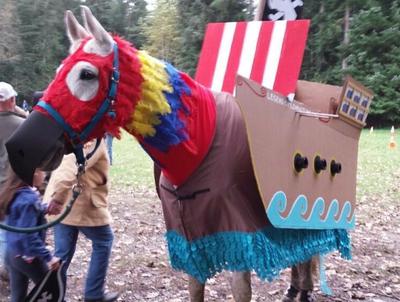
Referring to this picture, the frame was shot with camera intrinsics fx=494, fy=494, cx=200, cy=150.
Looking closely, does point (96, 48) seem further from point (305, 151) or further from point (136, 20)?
point (136, 20)

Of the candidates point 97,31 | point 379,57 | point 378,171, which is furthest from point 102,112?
point 379,57

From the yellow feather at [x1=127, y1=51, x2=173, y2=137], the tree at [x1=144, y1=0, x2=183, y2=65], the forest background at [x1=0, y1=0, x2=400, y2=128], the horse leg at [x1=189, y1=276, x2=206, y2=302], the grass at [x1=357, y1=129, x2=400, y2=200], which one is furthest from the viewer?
the tree at [x1=144, y1=0, x2=183, y2=65]

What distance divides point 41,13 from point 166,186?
44168mm

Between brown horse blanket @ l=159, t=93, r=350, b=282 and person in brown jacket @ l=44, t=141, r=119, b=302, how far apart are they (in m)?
1.06

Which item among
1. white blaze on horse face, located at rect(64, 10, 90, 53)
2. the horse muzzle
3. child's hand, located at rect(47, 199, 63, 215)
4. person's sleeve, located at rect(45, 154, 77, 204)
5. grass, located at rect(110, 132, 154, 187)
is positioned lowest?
grass, located at rect(110, 132, 154, 187)

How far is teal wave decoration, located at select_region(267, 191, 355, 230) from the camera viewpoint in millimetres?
2604

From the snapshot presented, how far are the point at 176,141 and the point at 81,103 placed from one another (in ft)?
1.73

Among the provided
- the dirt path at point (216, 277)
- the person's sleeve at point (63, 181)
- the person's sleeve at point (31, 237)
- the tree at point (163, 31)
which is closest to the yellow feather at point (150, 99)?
the person's sleeve at point (31, 237)

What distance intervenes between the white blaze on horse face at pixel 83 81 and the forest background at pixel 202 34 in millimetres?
18592

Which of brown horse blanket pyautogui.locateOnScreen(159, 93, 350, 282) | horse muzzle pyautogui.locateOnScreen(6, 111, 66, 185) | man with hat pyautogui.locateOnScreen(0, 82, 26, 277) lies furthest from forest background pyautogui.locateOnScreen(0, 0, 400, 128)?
horse muzzle pyautogui.locateOnScreen(6, 111, 66, 185)

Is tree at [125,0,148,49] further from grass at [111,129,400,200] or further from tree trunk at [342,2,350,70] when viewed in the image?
grass at [111,129,400,200]

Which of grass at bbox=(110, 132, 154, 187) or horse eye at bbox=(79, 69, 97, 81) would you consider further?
grass at bbox=(110, 132, 154, 187)

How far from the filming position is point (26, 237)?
3076mm

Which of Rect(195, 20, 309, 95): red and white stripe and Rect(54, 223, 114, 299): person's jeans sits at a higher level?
Rect(195, 20, 309, 95): red and white stripe
